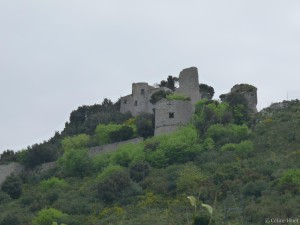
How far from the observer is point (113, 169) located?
34312 millimetres

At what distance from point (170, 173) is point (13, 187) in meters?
10.2

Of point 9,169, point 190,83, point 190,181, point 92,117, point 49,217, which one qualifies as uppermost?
point 190,83

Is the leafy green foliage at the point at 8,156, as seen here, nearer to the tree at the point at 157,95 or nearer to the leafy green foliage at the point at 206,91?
the tree at the point at 157,95

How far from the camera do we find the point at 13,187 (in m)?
36.9

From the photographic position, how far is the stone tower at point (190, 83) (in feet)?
143

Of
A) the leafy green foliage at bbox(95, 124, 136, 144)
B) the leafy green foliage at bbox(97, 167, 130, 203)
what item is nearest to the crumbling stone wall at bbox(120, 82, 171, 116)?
the leafy green foliage at bbox(95, 124, 136, 144)

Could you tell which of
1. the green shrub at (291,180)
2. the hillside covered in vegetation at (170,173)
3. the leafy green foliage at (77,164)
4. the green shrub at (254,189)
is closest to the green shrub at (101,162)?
the hillside covered in vegetation at (170,173)

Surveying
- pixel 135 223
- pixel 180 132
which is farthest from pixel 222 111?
pixel 135 223

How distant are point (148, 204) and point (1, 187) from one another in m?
12.6

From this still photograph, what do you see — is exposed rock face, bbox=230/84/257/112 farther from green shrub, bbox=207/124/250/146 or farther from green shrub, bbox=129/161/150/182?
green shrub, bbox=129/161/150/182

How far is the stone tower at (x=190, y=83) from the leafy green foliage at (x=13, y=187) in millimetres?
13285

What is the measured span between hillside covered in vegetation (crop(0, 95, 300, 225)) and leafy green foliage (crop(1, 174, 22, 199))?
0.06 m

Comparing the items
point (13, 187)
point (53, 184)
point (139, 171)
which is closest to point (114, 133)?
point (53, 184)

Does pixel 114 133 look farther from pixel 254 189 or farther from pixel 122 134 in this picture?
pixel 254 189
